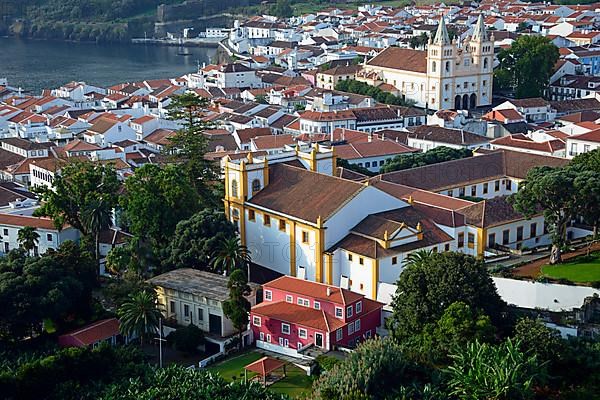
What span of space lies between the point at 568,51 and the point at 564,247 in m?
46.1

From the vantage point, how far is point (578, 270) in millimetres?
27578

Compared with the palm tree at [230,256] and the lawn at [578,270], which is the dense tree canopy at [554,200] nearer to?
the lawn at [578,270]

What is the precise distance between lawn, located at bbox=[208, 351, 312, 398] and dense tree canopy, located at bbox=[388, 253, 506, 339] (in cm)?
247

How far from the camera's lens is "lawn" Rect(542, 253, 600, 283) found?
1056 inches

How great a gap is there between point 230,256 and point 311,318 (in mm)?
4150

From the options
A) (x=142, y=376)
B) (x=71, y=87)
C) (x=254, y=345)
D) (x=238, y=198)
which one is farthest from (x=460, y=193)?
(x=71, y=87)

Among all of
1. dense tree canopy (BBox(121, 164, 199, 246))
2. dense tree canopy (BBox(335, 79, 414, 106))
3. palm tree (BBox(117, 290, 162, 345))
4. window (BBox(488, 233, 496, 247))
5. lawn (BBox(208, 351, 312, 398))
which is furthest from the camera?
dense tree canopy (BBox(335, 79, 414, 106))

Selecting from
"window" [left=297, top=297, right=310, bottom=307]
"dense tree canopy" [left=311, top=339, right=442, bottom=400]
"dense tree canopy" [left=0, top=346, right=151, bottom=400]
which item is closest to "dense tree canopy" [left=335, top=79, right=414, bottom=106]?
"window" [left=297, top=297, right=310, bottom=307]

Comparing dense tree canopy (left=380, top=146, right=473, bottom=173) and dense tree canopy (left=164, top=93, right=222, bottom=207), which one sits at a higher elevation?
dense tree canopy (left=164, top=93, right=222, bottom=207)

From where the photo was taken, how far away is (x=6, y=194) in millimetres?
36625

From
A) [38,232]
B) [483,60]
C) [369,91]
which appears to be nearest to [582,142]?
[483,60]

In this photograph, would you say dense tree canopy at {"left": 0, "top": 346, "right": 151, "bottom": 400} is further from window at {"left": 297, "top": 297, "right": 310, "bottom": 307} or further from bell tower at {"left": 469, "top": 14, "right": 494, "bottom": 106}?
bell tower at {"left": 469, "top": 14, "right": 494, "bottom": 106}

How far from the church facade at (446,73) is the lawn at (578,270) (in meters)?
32.3

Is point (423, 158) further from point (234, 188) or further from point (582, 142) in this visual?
point (234, 188)
